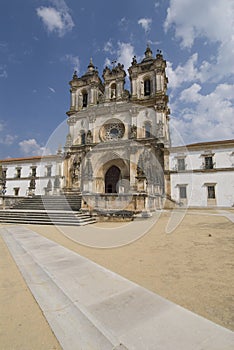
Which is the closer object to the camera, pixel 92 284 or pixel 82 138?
pixel 92 284

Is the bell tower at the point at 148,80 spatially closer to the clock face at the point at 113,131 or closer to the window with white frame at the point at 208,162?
the clock face at the point at 113,131

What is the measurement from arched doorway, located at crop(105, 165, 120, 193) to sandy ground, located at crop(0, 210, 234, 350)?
1898 cm

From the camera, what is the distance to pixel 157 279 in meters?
3.11

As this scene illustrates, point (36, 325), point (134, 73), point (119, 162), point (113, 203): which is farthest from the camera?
point (134, 73)

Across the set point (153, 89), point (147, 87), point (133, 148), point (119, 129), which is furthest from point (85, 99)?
point (133, 148)

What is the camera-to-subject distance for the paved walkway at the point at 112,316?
5.26 ft

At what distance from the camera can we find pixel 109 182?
2520 centimetres

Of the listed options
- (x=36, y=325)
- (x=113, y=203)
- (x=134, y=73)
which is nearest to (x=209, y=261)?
(x=36, y=325)

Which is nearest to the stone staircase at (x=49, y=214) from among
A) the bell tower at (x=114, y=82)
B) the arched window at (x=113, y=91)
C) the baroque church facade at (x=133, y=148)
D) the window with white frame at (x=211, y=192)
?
the baroque church facade at (x=133, y=148)

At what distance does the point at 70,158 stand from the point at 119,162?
7483 millimetres

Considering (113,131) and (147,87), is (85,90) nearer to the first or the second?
(113,131)

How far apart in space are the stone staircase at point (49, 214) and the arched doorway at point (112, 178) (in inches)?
362

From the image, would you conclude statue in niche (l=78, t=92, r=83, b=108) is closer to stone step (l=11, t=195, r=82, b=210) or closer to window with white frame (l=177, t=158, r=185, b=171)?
window with white frame (l=177, t=158, r=185, b=171)

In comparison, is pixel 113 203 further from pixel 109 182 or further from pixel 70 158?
pixel 70 158
